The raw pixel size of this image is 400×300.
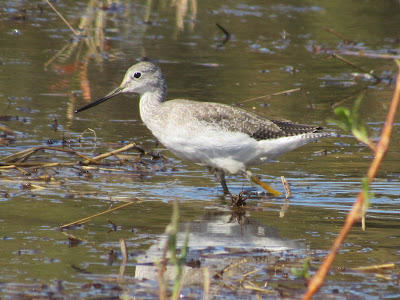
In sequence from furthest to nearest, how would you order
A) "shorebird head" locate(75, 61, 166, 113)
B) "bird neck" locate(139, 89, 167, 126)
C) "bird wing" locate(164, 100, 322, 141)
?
"shorebird head" locate(75, 61, 166, 113)
"bird neck" locate(139, 89, 167, 126)
"bird wing" locate(164, 100, 322, 141)

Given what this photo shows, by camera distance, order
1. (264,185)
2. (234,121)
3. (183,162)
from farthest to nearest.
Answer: (183,162) < (264,185) < (234,121)

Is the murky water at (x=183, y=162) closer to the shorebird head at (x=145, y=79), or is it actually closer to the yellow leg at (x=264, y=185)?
the yellow leg at (x=264, y=185)

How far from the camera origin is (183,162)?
25.6 ft

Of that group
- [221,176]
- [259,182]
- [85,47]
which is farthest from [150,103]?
[85,47]

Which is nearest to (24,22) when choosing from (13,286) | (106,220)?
(106,220)

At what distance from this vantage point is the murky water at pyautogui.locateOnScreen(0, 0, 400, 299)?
467cm

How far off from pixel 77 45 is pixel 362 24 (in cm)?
617

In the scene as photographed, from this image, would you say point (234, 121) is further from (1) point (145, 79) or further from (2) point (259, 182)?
(1) point (145, 79)

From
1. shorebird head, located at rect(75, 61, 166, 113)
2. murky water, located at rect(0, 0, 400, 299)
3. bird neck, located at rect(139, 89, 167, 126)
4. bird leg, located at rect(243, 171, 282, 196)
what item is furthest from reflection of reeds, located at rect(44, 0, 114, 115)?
bird leg, located at rect(243, 171, 282, 196)

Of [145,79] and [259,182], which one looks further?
[145,79]

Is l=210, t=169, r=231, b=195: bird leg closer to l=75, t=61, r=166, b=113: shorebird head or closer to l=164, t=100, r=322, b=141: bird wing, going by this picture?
l=164, t=100, r=322, b=141: bird wing

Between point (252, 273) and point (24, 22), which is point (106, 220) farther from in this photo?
point (24, 22)

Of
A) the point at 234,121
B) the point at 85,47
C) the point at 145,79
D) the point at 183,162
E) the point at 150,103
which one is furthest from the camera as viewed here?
the point at 85,47

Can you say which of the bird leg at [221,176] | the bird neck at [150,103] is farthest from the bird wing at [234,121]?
the bird leg at [221,176]
